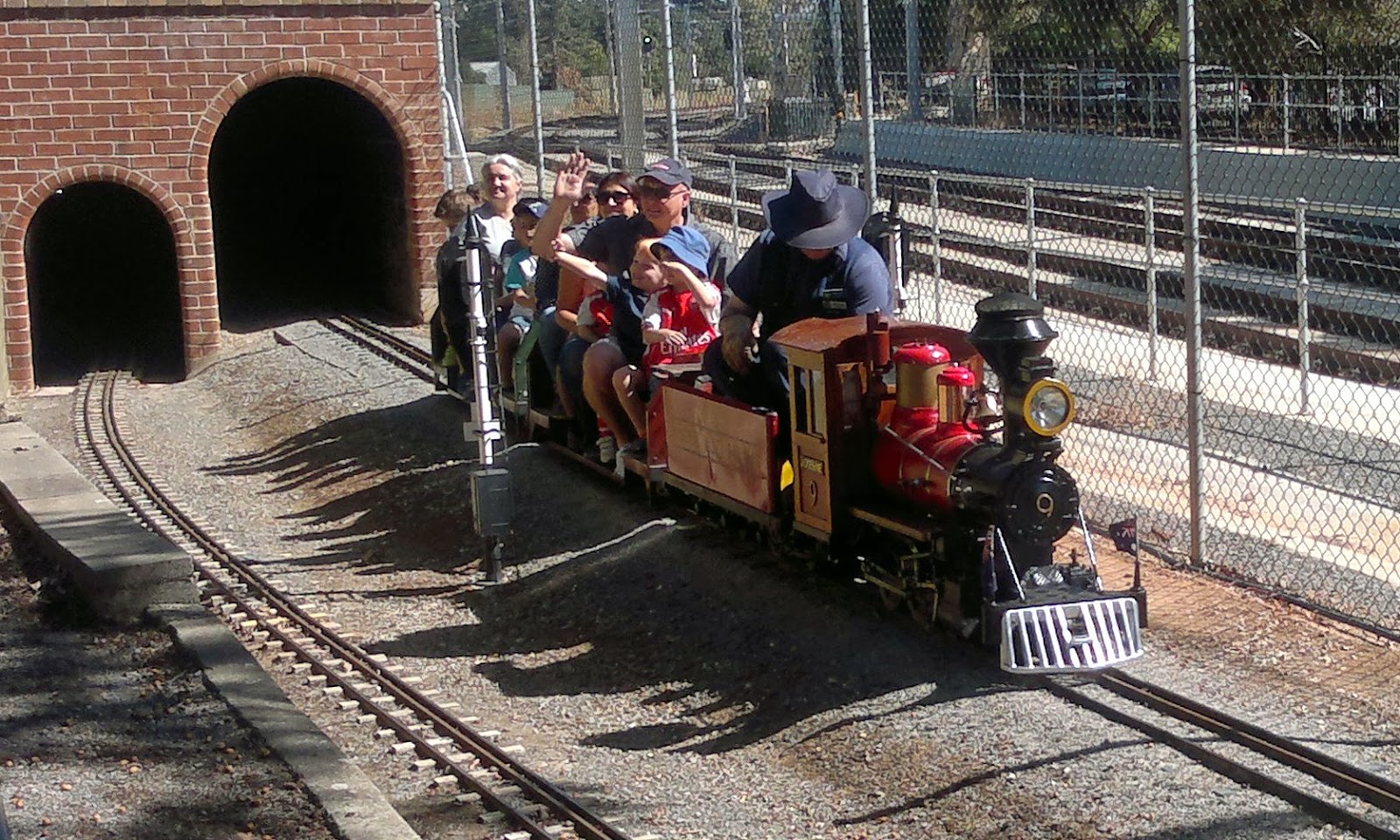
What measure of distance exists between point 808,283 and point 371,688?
8.94 ft

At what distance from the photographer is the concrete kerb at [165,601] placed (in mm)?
6262

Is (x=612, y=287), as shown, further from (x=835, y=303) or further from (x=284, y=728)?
(x=284, y=728)

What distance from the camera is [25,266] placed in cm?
1791

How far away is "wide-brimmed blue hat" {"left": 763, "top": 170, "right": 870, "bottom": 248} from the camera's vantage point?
8.20m

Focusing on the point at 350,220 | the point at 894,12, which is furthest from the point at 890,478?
the point at 350,220

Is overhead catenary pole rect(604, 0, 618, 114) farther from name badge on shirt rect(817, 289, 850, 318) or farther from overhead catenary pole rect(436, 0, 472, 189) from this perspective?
name badge on shirt rect(817, 289, 850, 318)

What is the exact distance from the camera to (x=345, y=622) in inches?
373

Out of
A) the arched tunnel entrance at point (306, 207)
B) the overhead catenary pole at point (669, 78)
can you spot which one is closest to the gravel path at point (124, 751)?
the overhead catenary pole at point (669, 78)

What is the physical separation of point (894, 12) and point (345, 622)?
5.41 meters

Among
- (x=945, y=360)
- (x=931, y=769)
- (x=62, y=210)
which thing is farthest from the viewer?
(x=62, y=210)

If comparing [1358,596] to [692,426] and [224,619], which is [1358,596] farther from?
[224,619]

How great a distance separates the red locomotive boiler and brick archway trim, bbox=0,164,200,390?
33.8ft

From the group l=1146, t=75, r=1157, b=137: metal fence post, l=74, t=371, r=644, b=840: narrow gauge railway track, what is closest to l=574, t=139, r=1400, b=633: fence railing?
l=1146, t=75, r=1157, b=137: metal fence post

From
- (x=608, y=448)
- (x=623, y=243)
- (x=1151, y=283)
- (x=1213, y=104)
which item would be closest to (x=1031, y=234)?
(x=1151, y=283)
